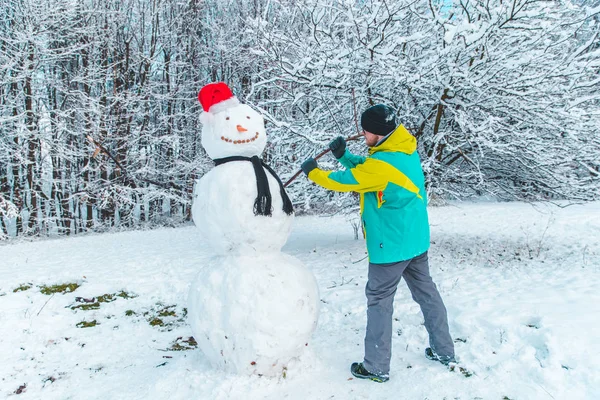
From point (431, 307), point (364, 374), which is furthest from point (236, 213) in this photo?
point (431, 307)

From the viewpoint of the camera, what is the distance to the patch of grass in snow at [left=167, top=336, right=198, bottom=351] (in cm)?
349

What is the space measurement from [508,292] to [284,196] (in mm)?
2789

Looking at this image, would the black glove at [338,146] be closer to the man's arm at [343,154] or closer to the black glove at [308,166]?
the man's arm at [343,154]

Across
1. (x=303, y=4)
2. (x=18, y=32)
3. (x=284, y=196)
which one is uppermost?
(x=18, y=32)

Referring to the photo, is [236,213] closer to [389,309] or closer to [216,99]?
[216,99]

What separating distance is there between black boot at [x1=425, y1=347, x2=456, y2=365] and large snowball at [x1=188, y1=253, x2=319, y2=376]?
87cm

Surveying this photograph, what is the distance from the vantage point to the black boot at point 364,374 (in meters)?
2.58

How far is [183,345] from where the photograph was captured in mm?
3564

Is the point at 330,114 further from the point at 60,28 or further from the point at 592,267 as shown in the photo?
the point at 60,28

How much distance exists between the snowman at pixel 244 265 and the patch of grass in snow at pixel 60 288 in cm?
334

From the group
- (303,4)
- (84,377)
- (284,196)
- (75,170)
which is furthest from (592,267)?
(75,170)

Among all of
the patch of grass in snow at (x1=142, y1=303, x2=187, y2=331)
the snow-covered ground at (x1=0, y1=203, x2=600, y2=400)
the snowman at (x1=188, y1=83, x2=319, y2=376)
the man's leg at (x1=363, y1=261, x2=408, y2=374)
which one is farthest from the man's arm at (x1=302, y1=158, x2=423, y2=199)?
the patch of grass in snow at (x1=142, y1=303, x2=187, y2=331)

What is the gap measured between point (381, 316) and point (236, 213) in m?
1.16

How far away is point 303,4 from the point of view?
5.07 meters
